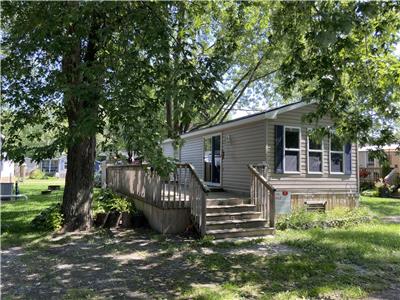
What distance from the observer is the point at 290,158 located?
1173 cm

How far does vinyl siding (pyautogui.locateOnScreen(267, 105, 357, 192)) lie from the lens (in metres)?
11.3

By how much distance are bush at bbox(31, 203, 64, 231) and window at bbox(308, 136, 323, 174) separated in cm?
730

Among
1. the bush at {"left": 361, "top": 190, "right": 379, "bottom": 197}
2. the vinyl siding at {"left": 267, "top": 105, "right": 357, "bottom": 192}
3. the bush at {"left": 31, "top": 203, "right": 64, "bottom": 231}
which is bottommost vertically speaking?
the bush at {"left": 31, "top": 203, "right": 64, "bottom": 231}

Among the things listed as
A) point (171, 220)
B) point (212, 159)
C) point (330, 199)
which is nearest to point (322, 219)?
point (330, 199)

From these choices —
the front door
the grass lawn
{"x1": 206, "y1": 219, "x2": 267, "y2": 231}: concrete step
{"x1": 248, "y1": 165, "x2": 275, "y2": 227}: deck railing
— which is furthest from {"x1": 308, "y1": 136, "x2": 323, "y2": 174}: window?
{"x1": 206, "y1": 219, "x2": 267, "y2": 231}: concrete step

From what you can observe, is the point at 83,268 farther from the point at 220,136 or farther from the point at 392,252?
the point at 220,136

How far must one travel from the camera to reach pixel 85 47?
8.96 m

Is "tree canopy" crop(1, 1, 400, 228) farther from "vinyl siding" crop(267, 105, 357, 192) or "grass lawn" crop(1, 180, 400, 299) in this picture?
"vinyl siding" crop(267, 105, 357, 192)

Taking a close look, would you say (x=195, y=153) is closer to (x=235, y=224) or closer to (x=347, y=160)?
(x=347, y=160)

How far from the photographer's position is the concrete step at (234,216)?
8.98 metres

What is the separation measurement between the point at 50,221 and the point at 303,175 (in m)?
7.24

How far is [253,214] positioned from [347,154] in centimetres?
495

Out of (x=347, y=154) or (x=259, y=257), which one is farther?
(x=347, y=154)

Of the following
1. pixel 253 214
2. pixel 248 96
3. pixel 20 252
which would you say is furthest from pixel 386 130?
pixel 248 96
